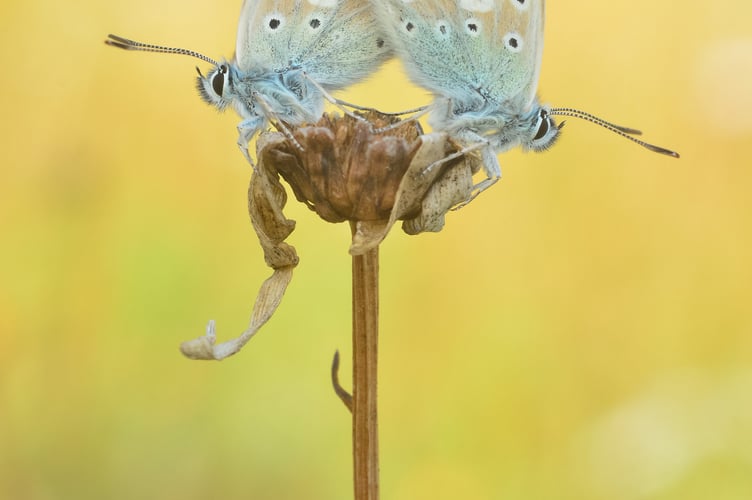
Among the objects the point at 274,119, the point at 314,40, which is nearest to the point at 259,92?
the point at 314,40

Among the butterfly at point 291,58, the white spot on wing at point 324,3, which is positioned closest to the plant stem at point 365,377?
the butterfly at point 291,58

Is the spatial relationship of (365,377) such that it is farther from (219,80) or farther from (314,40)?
(314,40)

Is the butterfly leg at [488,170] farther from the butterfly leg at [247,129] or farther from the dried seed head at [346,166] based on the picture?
the butterfly leg at [247,129]

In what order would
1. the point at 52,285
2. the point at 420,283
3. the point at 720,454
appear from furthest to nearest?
the point at 420,283
the point at 52,285
the point at 720,454

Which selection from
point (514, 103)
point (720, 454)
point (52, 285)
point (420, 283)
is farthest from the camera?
point (420, 283)

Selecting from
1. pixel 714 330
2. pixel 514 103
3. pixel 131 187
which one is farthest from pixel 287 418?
pixel 714 330

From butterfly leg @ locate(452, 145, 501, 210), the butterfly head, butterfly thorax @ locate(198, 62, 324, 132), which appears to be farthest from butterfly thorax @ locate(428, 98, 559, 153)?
the butterfly head

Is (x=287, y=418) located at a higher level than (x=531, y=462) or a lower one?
higher

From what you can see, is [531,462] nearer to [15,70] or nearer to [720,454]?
[720,454]
